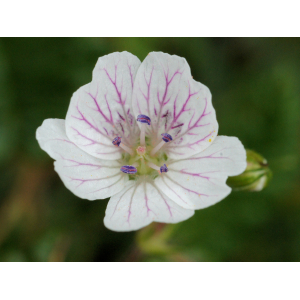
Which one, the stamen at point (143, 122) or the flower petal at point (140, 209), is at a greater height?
the stamen at point (143, 122)

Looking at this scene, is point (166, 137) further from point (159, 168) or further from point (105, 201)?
point (105, 201)

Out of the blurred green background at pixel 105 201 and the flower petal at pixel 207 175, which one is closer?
the flower petal at pixel 207 175

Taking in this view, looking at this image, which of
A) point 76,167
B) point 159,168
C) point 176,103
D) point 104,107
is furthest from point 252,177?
point 76,167

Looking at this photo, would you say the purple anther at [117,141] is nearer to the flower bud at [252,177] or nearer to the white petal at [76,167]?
the white petal at [76,167]

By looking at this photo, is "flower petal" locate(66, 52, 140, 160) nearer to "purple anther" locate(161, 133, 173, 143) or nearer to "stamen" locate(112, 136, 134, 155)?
"stamen" locate(112, 136, 134, 155)

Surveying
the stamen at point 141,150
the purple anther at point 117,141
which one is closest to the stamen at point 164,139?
the stamen at point 141,150

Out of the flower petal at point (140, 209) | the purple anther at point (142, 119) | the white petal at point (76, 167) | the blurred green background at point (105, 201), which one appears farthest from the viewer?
the blurred green background at point (105, 201)

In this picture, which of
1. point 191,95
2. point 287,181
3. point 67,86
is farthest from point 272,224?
point 67,86

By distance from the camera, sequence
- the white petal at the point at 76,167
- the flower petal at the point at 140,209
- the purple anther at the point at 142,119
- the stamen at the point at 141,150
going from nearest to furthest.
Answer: the flower petal at the point at 140,209 < the white petal at the point at 76,167 < the purple anther at the point at 142,119 < the stamen at the point at 141,150
